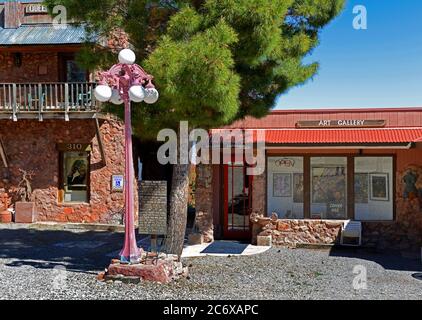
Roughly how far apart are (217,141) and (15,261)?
19.4ft

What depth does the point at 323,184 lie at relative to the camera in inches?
566

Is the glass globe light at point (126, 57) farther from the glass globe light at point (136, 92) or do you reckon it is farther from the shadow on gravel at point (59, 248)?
the shadow on gravel at point (59, 248)

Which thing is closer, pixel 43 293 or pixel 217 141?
pixel 43 293

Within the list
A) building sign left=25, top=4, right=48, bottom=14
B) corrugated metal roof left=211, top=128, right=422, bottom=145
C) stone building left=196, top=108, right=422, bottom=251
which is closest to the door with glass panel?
stone building left=196, top=108, right=422, bottom=251

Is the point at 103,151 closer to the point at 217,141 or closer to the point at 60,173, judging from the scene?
the point at 60,173

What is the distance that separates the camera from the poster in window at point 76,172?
18844 mm

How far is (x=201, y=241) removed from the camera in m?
13.9

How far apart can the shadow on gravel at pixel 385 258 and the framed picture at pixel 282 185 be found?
82.0 inches

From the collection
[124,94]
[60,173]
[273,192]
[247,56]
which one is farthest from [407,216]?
[60,173]

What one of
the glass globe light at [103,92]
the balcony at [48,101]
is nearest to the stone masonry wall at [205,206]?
the balcony at [48,101]

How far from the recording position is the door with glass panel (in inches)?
584

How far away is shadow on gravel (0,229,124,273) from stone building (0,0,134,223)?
2.12 metres

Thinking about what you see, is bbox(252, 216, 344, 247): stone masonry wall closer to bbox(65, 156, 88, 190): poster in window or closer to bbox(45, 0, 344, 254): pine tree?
bbox(45, 0, 344, 254): pine tree

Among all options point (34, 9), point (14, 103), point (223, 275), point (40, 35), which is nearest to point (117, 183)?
point (14, 103)
